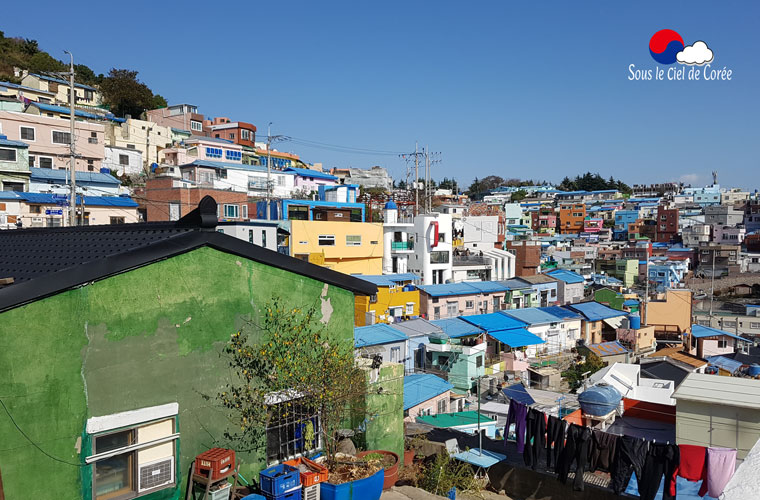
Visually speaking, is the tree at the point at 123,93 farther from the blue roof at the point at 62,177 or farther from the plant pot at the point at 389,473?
the plant pot at the point at 389,473

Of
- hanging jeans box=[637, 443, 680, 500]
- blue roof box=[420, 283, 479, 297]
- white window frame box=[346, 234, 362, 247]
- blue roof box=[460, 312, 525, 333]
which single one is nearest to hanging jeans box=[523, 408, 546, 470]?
hanging jeans box=[637, 443, 680, 500]

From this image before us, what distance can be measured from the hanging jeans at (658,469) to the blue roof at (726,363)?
24298 millimetres

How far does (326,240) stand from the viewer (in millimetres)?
39250

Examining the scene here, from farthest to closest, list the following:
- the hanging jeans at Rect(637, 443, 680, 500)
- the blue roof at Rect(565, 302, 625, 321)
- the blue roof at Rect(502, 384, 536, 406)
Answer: the blue roof at Rect(565, 302, 625, 321)
the blue roof at Rect(502, 384, 536, 406)
the hanging jeans at Rect(637, 443, 680, 500)

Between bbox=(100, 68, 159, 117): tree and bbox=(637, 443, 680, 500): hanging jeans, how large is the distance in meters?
68.1

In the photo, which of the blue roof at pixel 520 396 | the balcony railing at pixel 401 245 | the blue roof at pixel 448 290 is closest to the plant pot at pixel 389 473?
the blue roof at pixel 520 396

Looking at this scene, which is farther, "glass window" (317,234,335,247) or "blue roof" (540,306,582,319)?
"blue roof" (540,306,582,319)

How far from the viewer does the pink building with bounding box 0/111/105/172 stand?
133 ft

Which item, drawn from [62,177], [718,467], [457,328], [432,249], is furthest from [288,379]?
[62,177]

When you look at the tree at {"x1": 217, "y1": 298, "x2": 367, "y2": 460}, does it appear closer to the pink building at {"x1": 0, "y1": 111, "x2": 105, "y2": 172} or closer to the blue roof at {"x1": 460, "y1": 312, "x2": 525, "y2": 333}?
the blue roof at {"x1": 460, "y1": 312, "x2": 525, "y2": 333}

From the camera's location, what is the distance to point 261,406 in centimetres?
811

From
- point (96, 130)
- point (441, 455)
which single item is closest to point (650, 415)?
point (441, 455)

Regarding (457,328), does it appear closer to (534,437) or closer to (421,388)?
(421,388)

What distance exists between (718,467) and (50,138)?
46758 mm
